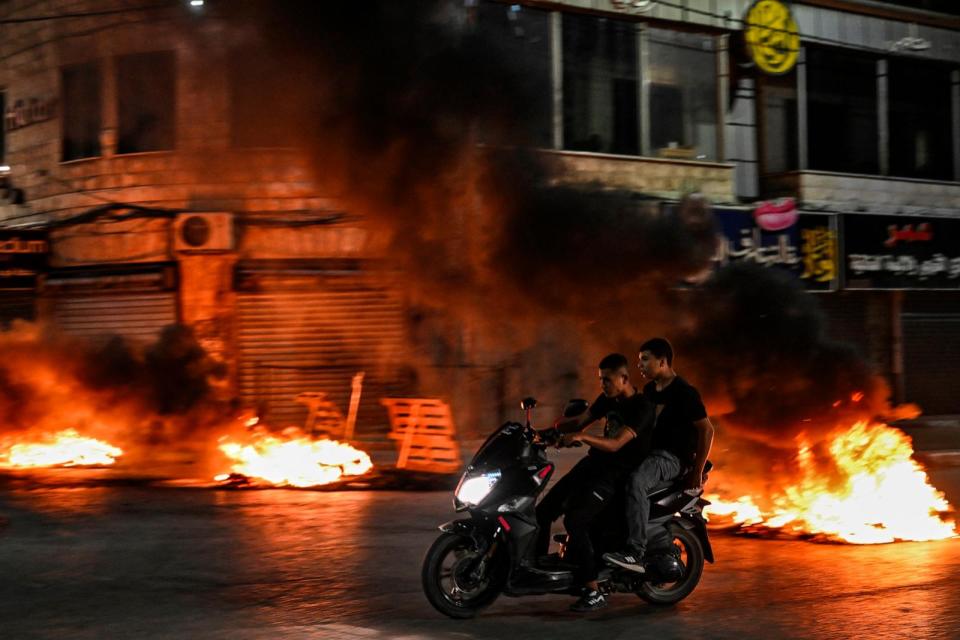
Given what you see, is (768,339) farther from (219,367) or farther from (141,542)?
(219,367)

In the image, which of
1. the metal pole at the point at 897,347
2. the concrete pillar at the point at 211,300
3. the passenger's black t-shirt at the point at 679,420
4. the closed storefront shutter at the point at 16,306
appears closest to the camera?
the passenger's black t-shirt at the point at 679,420

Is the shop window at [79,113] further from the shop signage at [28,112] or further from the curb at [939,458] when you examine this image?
the curb at [939,458]

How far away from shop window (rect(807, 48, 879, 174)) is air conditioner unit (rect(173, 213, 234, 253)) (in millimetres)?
10827

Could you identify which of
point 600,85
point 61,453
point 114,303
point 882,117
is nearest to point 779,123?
point 882,117

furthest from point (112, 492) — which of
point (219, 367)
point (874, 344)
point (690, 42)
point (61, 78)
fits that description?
point (874, 344)

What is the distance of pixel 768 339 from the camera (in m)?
9.98

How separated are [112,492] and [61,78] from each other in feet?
27.6

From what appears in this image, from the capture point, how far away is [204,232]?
53.2 feet

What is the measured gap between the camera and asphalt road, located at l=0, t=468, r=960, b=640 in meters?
5.80

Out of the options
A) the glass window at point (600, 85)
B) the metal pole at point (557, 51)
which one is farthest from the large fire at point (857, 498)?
the glass window at point (600, 85)

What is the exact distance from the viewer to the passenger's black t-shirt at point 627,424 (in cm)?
618

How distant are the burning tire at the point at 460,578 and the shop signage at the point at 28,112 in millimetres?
13612

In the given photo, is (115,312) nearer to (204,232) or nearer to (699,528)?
(204,232)

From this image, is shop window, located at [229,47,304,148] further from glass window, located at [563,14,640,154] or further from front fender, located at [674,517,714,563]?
front fender, located at [674,517,714,563]
